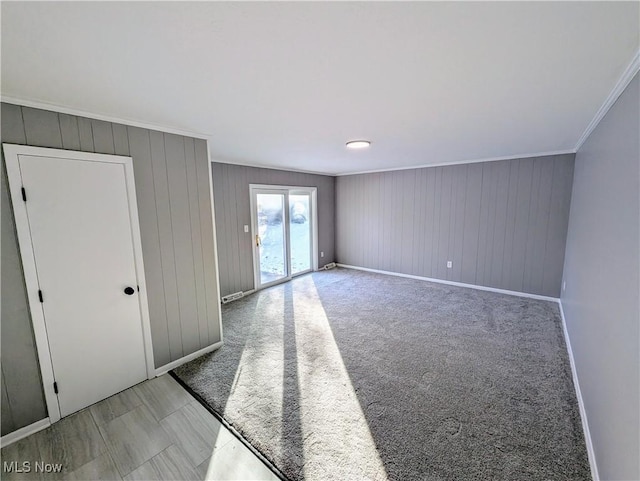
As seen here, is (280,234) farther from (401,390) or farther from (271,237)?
(401,390)

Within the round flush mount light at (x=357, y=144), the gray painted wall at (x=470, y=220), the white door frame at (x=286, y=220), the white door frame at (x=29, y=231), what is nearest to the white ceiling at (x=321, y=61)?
the white door frame at (x=29, y=231)

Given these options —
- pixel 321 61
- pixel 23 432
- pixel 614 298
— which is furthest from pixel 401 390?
pixel 23 432

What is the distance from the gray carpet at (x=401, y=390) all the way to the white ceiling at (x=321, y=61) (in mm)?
2344

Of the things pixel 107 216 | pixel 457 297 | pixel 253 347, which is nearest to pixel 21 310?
pixel 107 216

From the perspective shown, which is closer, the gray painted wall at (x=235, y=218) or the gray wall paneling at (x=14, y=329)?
the gray wall paneling at (x=14, y=329)

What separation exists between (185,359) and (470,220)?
4857 millimetres

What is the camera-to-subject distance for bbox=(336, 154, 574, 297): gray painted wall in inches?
166

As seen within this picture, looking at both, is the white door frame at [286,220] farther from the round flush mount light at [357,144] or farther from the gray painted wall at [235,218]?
the round flush mount light at [357,144]

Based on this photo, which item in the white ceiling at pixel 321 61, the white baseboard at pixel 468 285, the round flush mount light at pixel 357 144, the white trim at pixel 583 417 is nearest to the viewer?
the white ceiling at pixel 321 61

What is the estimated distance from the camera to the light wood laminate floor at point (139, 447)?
1.71 m

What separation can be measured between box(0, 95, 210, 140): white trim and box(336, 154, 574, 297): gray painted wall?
405 cm

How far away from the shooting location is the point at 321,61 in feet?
4.67

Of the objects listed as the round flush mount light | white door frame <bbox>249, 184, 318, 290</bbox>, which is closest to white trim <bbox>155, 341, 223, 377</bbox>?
white door frame <bbox>249, 184, 318, 290</bbox>

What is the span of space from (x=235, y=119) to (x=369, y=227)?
438cm
